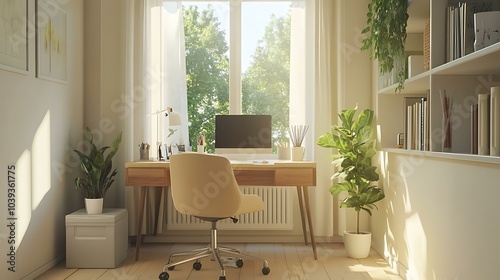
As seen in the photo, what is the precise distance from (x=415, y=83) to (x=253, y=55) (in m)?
1.85

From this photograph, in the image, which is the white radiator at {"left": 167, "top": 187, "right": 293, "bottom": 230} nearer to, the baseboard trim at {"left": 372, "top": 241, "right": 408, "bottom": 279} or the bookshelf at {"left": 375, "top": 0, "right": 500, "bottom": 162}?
the baseboard trim at {"left": 372, "top": 241, "right": 408, "bottom": 279}

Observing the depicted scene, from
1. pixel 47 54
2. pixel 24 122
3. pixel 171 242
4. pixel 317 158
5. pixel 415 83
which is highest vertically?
pixel 47 54

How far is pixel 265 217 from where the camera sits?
4.69 meters

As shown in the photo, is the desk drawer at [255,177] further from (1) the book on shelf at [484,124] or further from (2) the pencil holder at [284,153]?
(1) the book on shelf at [484,124]

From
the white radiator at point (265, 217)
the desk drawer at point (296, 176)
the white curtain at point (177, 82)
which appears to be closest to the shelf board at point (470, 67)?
the desk drawer at point (296, 176)

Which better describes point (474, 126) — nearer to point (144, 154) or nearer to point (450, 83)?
point (450, 83)

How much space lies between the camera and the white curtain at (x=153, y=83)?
4.59 m

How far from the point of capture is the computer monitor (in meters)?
4.56

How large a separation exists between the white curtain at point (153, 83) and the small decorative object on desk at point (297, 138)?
94 centimetres

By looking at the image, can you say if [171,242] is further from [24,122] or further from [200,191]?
[24,122]

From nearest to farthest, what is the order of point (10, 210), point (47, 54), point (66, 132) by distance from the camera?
point (10, 210) < point (47, 54) < point (66, 132)

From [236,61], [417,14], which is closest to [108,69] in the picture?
[236,61]

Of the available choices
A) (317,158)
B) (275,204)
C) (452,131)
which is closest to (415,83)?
(452,131)

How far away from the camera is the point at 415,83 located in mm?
3342
